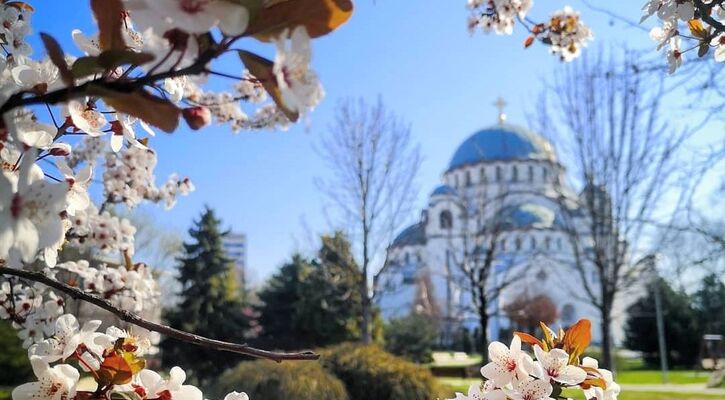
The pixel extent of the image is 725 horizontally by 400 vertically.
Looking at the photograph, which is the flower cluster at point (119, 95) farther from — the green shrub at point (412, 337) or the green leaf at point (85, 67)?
the green shrub at point (412, 337)

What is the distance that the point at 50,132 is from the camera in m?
0.85

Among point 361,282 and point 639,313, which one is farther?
point 639,313

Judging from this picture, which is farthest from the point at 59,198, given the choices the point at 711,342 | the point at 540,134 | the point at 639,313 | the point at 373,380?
the point at 639,313

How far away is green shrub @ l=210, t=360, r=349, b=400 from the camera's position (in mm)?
6215

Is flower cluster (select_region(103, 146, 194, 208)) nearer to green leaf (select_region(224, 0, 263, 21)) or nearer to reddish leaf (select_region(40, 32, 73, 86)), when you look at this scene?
reddish leaf (select_region(40, 32, 73, 86))

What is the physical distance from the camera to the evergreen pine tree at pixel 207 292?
1681cm

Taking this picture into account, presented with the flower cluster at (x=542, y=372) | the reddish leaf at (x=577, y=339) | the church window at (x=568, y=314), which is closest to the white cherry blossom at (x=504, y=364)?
the flower cluster at (x=542, y=372)

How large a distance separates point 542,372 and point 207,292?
1706cm

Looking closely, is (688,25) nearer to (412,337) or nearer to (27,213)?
(27,213)

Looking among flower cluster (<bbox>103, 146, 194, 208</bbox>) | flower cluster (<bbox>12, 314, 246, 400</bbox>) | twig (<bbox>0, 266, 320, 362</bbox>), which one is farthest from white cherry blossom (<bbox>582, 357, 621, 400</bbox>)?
flower cluster (<bbox>103, 146, 194, 208</bbox>)

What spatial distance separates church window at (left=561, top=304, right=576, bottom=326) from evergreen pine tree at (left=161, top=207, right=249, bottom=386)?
30.8m

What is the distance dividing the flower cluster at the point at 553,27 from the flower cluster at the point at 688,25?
3.79 feet

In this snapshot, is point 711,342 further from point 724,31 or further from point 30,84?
point 30,84

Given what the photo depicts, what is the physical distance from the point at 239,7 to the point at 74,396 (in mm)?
600
